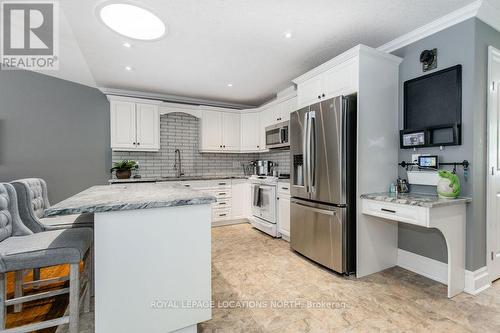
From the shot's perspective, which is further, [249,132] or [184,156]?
[249,132]

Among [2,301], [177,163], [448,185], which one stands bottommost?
[2,301]

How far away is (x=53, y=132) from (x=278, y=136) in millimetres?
3645

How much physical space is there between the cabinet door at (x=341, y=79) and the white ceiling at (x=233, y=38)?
33 cm

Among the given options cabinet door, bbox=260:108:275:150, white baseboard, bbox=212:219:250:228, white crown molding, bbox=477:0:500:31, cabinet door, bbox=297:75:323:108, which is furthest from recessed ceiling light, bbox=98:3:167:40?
white baseboard, bbox=212:219:250:228

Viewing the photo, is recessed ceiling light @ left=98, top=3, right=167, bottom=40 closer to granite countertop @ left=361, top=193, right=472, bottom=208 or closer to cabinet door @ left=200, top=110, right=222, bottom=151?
cabinet door @ left=200, top=110, right=222, bottom=151

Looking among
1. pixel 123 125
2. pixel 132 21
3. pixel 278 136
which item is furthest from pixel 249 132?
pixel 132 21

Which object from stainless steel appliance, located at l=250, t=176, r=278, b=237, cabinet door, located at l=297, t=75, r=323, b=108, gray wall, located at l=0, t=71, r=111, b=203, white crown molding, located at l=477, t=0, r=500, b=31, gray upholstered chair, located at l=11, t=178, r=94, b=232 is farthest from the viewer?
stainless steel appliance, located at l=250, t=176, r=278, b=237

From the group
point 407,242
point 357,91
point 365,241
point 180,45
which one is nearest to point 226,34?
point 180,45

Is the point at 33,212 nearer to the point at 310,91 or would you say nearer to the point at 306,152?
the point at 306,152

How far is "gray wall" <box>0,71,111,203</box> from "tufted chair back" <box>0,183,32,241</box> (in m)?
2.30

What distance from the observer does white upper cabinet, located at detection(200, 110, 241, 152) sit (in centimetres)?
476

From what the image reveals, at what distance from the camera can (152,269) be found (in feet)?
4.71

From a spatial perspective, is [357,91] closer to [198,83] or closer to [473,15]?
[473,15]

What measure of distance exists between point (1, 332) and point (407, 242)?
347cm
